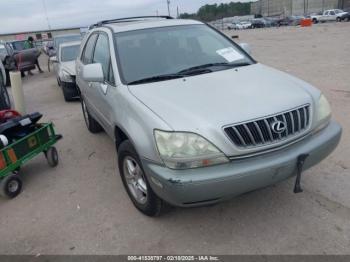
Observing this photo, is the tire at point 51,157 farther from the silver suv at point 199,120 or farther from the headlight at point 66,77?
the headlight at point 66,77

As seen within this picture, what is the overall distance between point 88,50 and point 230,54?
2.24m

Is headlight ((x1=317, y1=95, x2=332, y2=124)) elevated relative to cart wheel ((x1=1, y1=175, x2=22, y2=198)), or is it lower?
elevated

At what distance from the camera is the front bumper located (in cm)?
248

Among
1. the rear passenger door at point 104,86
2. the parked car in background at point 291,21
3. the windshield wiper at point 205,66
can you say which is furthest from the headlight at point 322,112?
the parked car in background at point 291,21

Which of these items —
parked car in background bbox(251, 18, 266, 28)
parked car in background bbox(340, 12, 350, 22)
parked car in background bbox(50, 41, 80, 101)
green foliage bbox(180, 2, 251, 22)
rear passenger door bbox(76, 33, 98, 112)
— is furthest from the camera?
green foliage bbox(180, 2, 251, 22)

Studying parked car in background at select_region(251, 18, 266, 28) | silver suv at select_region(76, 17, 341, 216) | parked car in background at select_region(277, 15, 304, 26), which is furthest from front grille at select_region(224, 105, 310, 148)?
parked car in background at select_region(251, 18, 266, 28)

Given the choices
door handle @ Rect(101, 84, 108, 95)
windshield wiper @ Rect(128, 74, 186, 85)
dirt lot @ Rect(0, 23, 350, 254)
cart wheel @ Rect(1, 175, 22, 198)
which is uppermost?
windshield wiper @ Rect(128, 74, 186, 85)

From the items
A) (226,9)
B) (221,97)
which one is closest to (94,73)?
(221,97)

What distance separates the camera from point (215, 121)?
2.55m

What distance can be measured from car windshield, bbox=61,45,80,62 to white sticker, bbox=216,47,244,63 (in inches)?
281

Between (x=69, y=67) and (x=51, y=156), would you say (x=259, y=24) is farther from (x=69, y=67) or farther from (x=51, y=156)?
(x=51, y=156)

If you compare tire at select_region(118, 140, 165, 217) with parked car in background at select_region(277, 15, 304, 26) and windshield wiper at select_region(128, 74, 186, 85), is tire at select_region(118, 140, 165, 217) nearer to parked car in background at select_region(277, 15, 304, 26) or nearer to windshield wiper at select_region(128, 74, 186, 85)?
windshield wiper at select_region(128, 74, 186, 85)

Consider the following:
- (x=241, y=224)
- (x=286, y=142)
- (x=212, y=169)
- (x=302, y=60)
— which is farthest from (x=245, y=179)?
(x=302, y=60)

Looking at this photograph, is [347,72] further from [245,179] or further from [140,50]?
[245,179]
